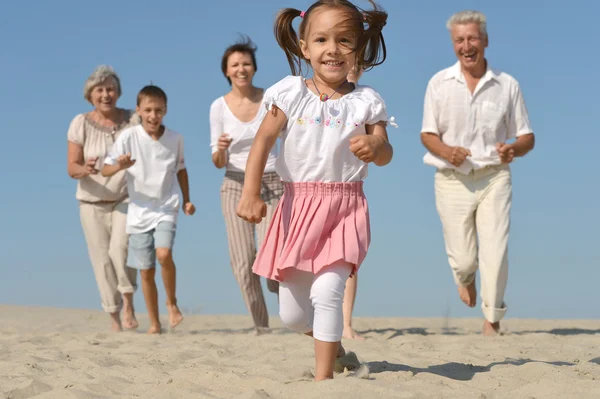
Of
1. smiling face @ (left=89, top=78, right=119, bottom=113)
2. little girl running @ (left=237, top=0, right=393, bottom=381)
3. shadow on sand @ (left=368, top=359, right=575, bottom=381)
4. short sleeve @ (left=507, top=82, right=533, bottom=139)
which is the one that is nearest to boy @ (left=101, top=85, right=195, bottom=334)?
smiling face @ (left=89, top=78, right=119, bottom=113)

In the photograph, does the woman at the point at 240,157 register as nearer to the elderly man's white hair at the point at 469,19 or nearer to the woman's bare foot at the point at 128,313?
the woman's bare foot at the point at 128,313

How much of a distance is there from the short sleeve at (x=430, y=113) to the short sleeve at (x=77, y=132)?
3.59 metres

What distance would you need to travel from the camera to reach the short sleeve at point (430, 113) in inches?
323

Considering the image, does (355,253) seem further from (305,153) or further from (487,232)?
(487,232)

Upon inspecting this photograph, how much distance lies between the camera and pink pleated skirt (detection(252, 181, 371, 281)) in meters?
4.63

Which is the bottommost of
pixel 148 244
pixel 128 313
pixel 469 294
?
pixel 128 313

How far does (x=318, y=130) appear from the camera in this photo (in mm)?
4707

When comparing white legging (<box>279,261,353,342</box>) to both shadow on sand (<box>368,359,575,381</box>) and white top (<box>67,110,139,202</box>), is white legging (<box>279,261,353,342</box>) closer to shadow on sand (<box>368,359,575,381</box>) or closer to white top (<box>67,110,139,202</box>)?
shadow on sand (<box>368,359,575,381</box>)

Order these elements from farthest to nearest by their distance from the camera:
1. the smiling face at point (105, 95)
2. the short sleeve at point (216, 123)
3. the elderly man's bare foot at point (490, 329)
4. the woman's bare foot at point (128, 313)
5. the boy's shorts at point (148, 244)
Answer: the woman's bare foot at point (128, 313) < the smiling face at point (105, 95) < the boy's shorts at point (148, 244) < the elderly man's bare foot at point (490, 329) < the short sleeve at point (216, 123)

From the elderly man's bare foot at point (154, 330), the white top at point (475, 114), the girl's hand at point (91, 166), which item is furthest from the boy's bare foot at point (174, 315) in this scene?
the white top at point (475, 114)

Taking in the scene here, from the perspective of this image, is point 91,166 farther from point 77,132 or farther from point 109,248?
point 109,248

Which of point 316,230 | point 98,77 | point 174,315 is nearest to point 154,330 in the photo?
point 174,315

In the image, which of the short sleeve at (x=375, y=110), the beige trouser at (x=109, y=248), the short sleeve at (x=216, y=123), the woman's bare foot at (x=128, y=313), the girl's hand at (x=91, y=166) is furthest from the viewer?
the woman's bare foot at (x=128, y=313)

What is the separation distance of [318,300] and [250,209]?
0.59 meters
